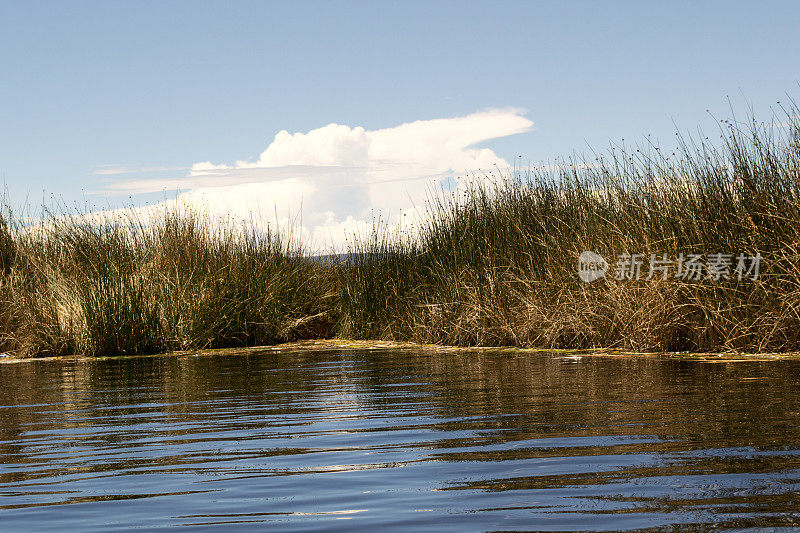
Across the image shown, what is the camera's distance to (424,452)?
353 cm

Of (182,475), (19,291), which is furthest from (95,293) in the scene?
(182,475)

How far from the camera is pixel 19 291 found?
12711 millimetres

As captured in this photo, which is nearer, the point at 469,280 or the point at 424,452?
the point at 424,452

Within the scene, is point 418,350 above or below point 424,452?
above

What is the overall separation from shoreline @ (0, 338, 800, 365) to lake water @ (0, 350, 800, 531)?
51cm

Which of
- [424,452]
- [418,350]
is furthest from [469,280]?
[424,452]

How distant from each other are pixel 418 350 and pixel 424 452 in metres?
6.87

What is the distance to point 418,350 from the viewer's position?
10391mm

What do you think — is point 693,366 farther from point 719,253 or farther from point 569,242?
point 569,242

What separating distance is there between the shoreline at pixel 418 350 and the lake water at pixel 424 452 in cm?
51

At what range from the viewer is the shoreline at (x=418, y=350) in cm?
749

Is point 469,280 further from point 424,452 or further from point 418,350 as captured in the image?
point 424,452

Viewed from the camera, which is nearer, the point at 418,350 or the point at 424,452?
the point at 424,452

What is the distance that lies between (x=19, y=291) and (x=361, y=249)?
17.3ft
